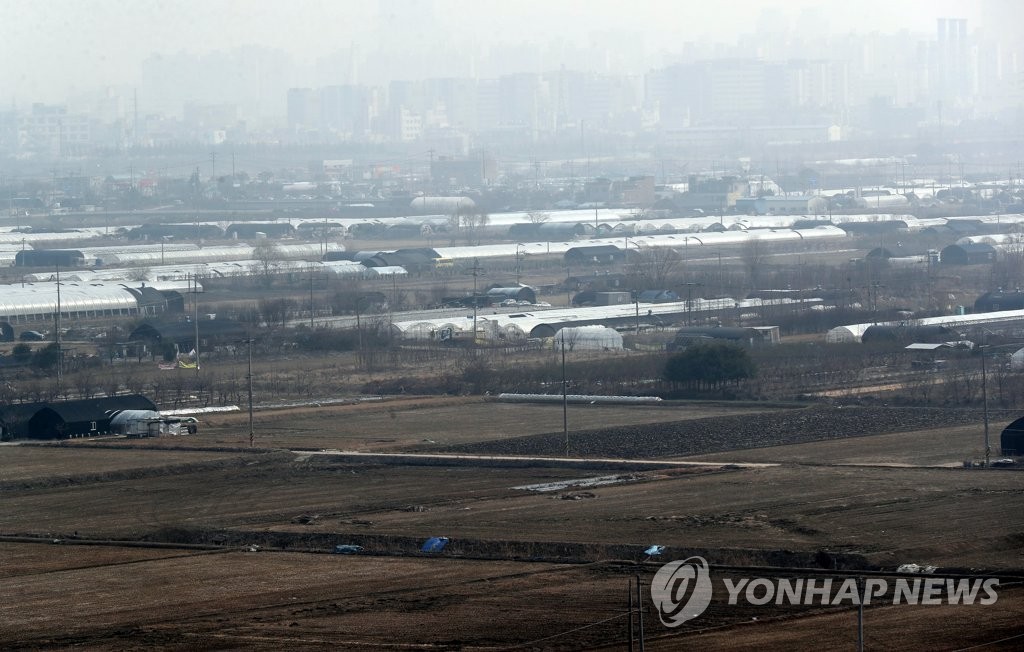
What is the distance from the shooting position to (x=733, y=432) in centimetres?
1118

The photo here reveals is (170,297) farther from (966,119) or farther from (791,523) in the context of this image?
(966,119)

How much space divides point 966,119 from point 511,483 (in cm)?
6906

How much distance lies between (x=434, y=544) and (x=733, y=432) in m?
3.93

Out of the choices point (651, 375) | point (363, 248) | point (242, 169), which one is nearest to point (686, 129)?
point (242, 169)

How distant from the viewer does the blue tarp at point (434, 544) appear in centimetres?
763

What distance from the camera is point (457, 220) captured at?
35281 mm

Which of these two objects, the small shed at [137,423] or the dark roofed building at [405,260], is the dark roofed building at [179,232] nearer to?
the dark roofed building at [405,260]

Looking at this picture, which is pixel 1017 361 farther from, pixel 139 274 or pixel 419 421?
pixel 139 274

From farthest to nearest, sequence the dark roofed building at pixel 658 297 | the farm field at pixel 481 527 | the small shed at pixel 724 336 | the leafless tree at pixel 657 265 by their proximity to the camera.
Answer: the leafless tree at pixel 657 265
the dark roofed building at pixel 658 297
the small shed at pixel 724 336
the farm field at pixel 481 527

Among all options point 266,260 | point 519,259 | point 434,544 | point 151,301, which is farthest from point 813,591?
point 519,259

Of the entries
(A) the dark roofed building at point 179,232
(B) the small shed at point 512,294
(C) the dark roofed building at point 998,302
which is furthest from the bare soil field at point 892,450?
(A) the dark roofed building at point 179,232

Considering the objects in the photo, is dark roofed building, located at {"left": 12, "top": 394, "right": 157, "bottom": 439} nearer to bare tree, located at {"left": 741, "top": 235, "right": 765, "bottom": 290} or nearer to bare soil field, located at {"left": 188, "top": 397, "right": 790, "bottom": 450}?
bare soil field, located at {"left": 188, "top": 397, "right": 790, "bottom": 450}

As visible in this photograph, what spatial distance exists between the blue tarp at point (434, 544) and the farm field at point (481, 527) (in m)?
0.04

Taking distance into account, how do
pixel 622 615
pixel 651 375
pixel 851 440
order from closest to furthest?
pixel 622 615 < pixel 851 440 < pixel 651 375
